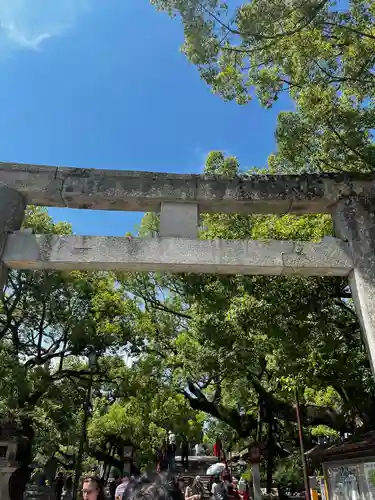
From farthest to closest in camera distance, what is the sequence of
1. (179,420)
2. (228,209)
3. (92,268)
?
(179,420) → (228,209) → (92,268)

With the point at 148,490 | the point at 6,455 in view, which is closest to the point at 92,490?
the point at 148,490

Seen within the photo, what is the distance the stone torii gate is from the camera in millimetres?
4852

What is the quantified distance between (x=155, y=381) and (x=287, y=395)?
15.7 ft

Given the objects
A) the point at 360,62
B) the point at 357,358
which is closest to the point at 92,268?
the point at 360,62

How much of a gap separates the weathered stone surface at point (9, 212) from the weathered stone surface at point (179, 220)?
1791 mm

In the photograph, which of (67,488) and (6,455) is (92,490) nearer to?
(6,455)

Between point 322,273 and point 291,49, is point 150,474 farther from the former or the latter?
point 291,49

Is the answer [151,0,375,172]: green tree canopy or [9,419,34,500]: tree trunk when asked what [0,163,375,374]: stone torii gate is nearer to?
[151,0,375,172]: green tree canopy

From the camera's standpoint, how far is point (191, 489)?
8.91m

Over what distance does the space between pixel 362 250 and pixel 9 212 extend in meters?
4.32

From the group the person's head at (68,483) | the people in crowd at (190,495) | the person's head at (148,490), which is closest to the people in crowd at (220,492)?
the people in crowd at (190,495)

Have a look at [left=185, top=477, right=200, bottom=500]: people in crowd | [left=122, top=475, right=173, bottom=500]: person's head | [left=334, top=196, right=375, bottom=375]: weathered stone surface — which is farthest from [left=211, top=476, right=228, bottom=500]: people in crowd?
[left=122, top=475, right=173, bottom=500]: person's head

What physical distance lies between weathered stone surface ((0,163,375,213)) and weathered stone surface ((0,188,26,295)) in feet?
Result: 0.33

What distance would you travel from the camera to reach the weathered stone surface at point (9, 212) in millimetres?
4997
